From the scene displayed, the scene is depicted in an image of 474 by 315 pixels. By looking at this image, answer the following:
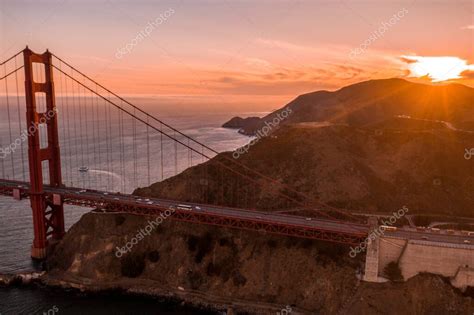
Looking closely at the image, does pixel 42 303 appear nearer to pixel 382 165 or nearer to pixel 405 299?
pixel 405 299

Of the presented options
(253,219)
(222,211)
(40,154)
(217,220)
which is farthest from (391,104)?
(40,154)

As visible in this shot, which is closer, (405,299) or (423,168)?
(405,299)

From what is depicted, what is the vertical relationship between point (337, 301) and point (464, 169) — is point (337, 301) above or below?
below

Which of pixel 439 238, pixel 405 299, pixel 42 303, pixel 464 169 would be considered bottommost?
pixel 42 303

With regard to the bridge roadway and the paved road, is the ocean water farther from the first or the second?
the bridge roadway

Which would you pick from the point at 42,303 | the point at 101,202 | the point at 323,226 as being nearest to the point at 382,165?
the point at 323,226

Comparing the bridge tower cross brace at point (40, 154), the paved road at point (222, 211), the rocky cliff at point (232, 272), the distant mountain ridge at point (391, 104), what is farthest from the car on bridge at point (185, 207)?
the distant mountain ridge at point (391, 104)

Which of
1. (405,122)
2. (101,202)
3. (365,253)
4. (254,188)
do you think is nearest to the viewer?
(365,253)

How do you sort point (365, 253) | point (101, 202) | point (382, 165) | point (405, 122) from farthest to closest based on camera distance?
point (405, 122) → point (382, 165) → point (101, 202) → point (365, 253)
